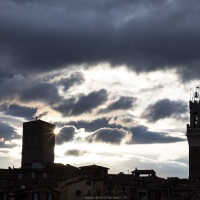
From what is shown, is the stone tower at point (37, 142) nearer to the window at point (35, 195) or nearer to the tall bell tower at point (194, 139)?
the tall bell tower at point (194, 139)

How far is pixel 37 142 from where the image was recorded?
143 metres

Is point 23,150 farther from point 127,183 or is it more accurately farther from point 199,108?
point 127,183

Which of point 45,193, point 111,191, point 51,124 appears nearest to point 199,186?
point 111,191

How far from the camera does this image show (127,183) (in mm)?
93438

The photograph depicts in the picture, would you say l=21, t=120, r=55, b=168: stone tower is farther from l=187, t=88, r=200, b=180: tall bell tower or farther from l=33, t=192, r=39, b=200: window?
l=33, t=192, r=39, b=200: window

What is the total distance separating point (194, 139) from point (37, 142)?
37.8m

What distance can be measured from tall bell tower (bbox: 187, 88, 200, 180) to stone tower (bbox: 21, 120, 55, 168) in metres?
34.1

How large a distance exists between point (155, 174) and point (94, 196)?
122ft

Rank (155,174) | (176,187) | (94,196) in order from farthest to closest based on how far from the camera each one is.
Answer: (155,174)
(176,187)
(94,196)

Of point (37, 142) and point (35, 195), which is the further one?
point (37, 142)

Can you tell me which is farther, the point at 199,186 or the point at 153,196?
the point at 199,186

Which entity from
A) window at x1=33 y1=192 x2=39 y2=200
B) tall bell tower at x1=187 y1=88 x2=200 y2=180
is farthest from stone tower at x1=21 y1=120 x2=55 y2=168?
window at x1=33 y1=192 x2=39 y2=200

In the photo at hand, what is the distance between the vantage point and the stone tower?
142375 millimetres

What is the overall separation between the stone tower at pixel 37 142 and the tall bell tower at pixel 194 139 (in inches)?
1342
